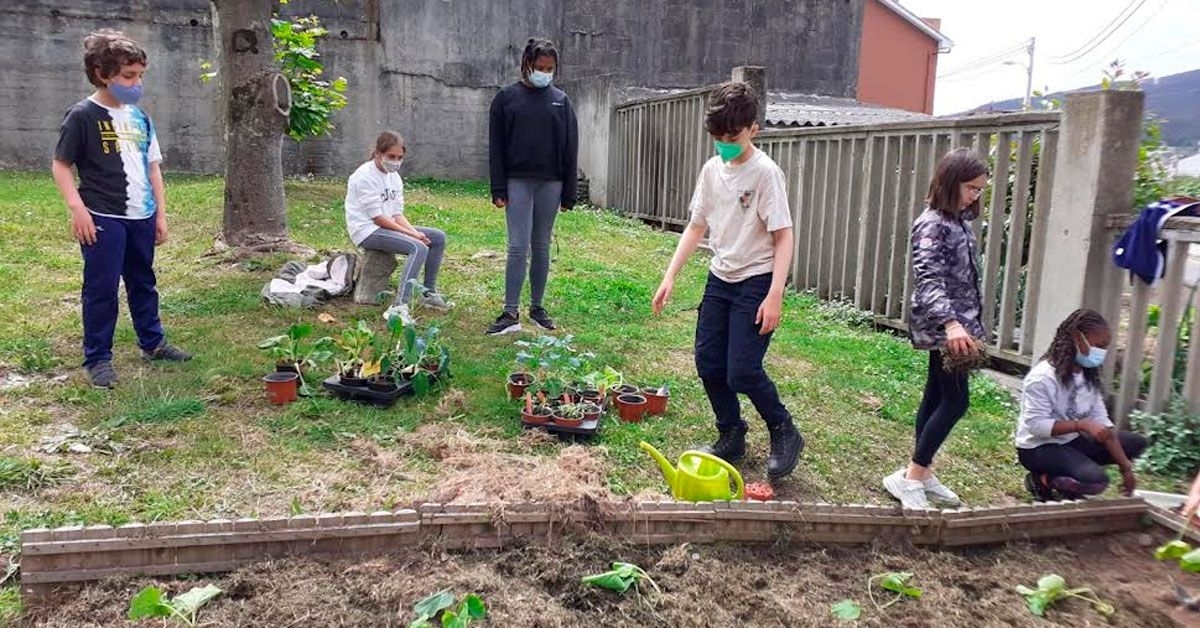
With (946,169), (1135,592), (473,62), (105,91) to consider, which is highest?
(473,62)

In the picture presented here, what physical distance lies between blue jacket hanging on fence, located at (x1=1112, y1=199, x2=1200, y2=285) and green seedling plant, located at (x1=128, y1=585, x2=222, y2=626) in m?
4.31

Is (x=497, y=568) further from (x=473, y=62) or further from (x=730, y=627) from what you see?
(x=473, y=62)

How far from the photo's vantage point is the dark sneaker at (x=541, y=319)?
5848 millimetres

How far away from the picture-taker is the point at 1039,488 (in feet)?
11.7

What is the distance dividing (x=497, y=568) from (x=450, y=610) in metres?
0.26

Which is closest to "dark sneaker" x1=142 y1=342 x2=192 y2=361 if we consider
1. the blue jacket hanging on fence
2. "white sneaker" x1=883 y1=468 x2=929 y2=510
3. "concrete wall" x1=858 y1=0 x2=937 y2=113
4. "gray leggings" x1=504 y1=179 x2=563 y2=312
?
"gray leggings" x1=504 y1=179 x2=563 y2=312

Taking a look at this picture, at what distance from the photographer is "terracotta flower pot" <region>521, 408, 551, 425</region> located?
3.97 m

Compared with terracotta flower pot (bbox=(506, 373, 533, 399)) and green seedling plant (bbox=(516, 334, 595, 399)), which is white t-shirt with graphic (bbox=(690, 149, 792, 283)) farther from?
terracotta flower pot (bbox=(506, 373, 533, 399))

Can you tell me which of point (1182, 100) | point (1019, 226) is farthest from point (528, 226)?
point (1182, 100)

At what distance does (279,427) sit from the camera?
3912 millimetres

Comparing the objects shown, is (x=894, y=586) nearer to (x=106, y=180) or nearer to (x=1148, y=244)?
(x=1148, y=244)

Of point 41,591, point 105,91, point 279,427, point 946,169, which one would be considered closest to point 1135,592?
point 946,169

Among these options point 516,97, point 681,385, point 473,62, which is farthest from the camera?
point 473,62

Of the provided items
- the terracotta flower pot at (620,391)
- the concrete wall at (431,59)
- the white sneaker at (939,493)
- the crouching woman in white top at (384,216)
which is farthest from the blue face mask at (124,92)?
the concrete wall at (431,59)
